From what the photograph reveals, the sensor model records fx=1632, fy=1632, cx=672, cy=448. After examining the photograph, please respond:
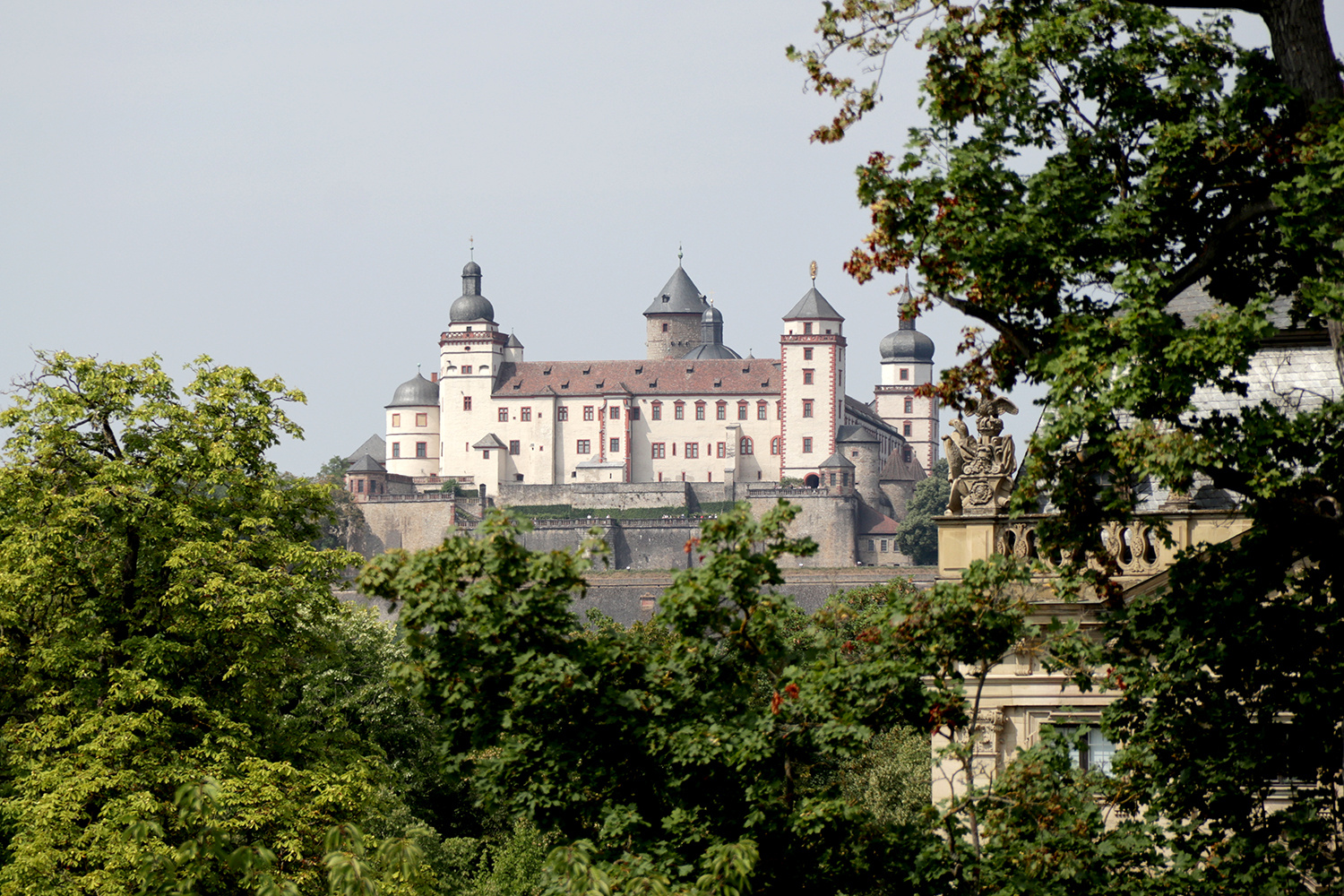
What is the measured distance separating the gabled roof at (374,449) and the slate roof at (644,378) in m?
17.7

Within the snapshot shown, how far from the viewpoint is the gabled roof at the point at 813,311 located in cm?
12900

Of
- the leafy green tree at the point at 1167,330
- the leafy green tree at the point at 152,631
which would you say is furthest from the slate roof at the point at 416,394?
the leafy green tree at the point at 1167,330

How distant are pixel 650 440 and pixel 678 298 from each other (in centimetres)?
2662

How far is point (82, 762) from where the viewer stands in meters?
18.8

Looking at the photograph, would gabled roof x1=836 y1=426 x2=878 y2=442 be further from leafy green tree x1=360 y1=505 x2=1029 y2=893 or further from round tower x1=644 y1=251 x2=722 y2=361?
leafy green tree x1=360 y1=505 x2=1029 y2=893

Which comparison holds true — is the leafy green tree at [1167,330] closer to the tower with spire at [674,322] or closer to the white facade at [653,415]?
the white facade at [653,415]

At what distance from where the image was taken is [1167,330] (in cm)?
864

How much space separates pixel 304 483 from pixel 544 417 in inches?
4191

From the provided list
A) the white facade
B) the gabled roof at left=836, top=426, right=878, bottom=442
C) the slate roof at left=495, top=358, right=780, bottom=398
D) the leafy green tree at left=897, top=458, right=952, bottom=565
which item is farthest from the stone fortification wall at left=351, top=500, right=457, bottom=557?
the leafy green tree at left=897, top=458, right=952, bottom=565

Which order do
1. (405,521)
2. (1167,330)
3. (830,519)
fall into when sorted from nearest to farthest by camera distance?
(1167,330) → (830,519) → (405,521)

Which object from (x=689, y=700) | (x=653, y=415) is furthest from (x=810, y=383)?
(x=689, y=700)

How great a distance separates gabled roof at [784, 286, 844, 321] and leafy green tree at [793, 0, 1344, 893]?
119113mm

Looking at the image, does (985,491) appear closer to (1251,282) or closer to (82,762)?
(1251,282)

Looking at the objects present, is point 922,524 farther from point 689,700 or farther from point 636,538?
point 689,700
